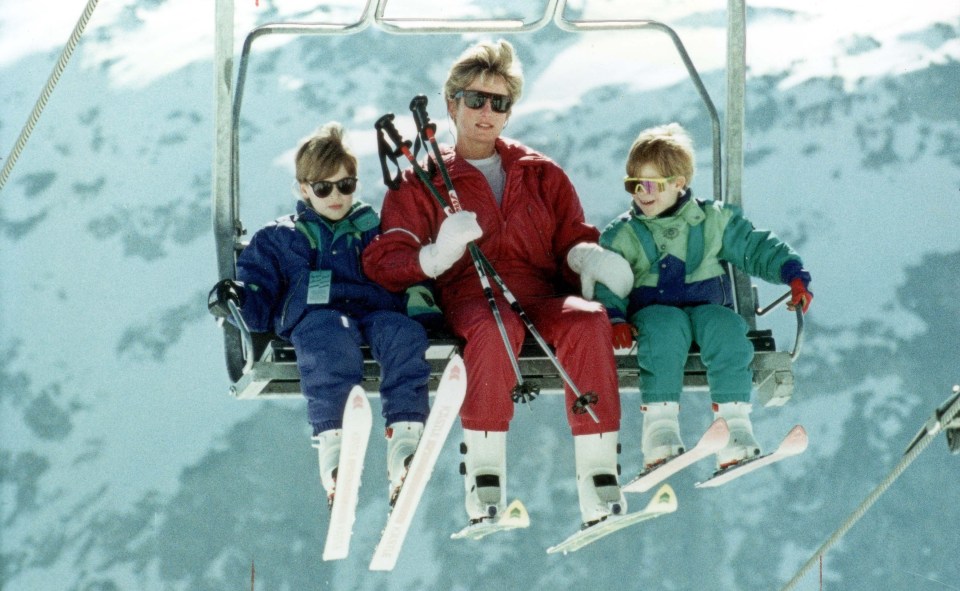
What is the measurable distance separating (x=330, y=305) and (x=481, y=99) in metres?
0.68

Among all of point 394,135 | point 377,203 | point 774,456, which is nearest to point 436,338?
point 394,135

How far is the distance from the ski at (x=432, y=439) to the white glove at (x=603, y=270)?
55 centimetres

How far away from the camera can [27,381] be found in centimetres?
1579

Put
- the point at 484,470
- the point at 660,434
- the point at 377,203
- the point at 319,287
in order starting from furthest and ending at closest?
the point at 377,203
the point at 319,287
the point at 660,434
the point at 484,470

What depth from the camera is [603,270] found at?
4309 mm

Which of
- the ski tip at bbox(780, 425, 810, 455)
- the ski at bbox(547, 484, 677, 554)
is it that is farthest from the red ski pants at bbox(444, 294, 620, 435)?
the ski tip at bbox(780, 425, 810, 455)

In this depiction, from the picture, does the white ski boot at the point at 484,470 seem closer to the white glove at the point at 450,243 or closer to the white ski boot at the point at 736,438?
the white glove at the point at 450,243

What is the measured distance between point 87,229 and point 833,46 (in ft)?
25.9

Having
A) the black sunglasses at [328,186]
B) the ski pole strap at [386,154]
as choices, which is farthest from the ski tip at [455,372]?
the black sunglasses at [328,186]

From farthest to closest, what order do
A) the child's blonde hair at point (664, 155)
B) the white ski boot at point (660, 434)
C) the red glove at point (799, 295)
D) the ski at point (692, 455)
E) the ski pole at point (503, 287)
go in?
the child's blonde hair at point (664, 155)
the red glove at point (799, 295)
the white ski boot at point (660, 434)
the ski pole at point (503, 287)
the ski at point (692, 455)

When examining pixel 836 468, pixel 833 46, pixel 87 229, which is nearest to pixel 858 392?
pixel 836 468

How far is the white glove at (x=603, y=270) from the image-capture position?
4.31 metres

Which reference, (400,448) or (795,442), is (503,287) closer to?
(400,448)

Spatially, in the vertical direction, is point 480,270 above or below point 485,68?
below
